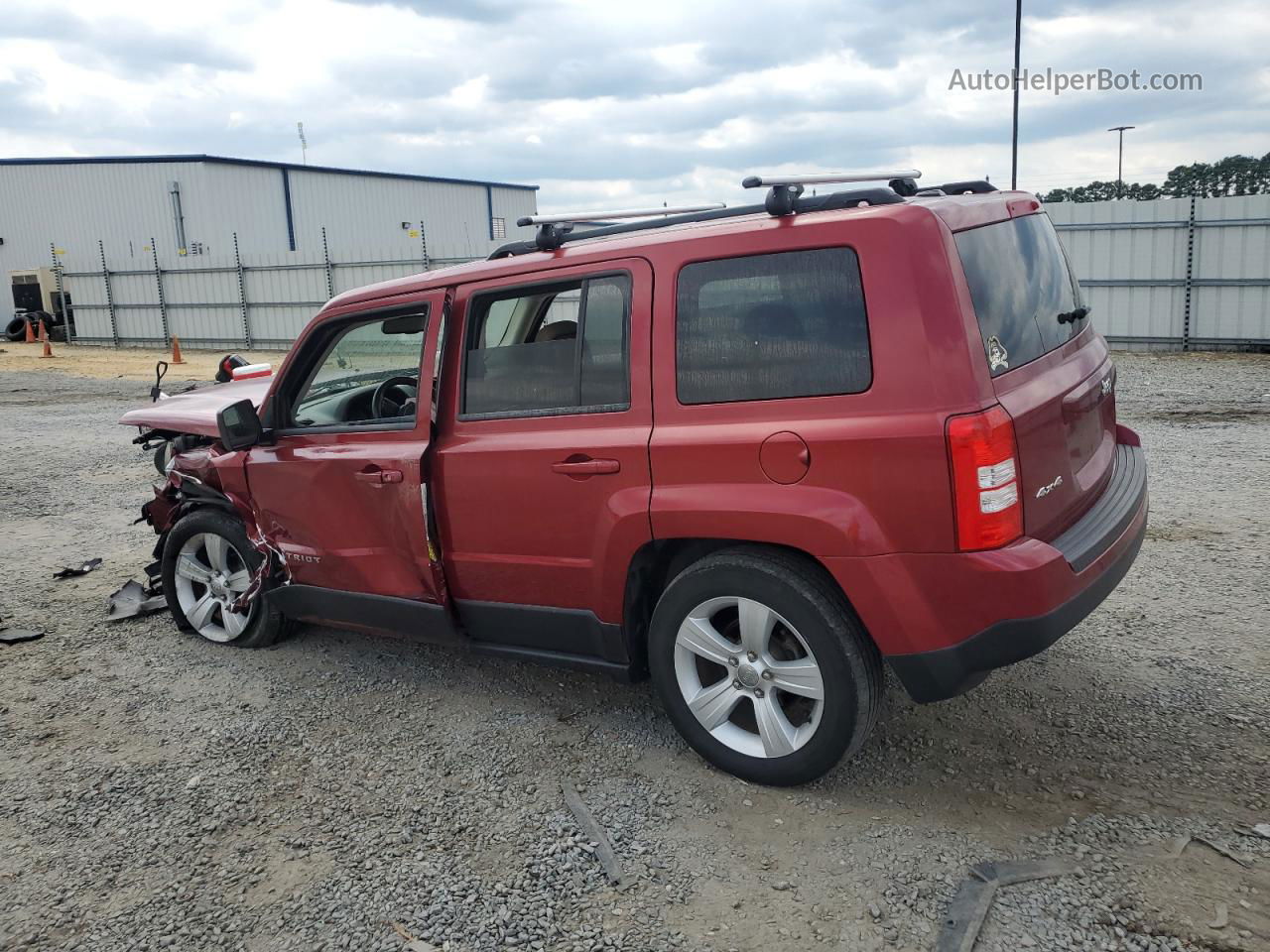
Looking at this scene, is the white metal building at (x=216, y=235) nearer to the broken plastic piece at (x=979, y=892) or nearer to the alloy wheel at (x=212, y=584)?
the alloy wheel at (x=212, y=584)

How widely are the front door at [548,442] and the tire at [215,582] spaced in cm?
138

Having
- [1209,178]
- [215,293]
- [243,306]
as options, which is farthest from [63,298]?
[1209,178]

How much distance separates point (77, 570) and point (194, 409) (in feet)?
6.01

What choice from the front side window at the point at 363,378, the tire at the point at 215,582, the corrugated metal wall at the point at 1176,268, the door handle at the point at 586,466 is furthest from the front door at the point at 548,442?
the corrugated metal wall at the point at 1176,268

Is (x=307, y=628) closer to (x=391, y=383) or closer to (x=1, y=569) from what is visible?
(x=391, y=383)

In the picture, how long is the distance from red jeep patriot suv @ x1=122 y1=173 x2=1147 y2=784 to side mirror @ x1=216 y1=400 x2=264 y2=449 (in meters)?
0.02

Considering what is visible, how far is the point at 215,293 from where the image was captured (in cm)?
2709

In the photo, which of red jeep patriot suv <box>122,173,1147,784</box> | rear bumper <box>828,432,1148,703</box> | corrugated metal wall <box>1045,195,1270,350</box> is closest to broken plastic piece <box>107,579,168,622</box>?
red jeep patriot suv <box>122,173,1147,784</box>

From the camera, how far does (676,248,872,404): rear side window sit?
10.0 ft

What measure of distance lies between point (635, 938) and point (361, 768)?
1438 mm

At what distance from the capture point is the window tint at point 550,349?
3539 mm

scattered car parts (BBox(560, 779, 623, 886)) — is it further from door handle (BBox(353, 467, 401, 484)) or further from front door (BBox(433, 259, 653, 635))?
door handle (BBox(353, 467, 401, 484))

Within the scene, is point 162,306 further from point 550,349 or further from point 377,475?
point 550,349

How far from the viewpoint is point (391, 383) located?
440 centimetres
